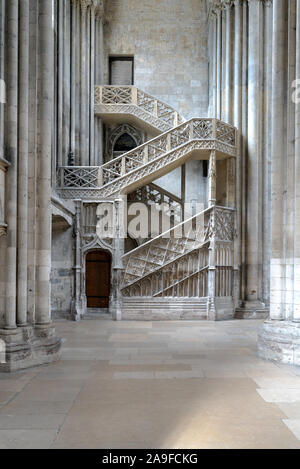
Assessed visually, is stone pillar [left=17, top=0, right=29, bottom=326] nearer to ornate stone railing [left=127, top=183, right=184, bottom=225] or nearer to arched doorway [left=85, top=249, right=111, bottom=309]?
arched doorway [left=85, top=249, right=111, bottom=309]

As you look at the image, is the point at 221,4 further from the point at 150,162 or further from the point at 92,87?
the point at 150,162

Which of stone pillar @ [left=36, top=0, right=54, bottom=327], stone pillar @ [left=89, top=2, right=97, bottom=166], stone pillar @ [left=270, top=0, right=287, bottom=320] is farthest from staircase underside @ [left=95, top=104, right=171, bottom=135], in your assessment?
stone pillar @ [left=36, top=0, right=54, bottom=327]

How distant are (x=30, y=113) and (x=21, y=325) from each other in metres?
4.09

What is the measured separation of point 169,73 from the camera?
20.2 metres

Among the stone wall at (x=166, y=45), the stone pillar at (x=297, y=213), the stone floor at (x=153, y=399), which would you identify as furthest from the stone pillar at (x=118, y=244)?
the stone wall at (x=166, y=45)

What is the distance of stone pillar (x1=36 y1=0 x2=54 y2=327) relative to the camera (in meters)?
8.12

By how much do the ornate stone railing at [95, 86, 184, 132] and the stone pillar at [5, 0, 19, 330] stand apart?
1037 cm

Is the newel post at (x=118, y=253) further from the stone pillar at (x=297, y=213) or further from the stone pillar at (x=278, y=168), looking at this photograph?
the stone pillar at (x=297, y=213)

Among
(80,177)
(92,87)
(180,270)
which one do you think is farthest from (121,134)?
(180,270)

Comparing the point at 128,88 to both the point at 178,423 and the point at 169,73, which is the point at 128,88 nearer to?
the point at 169,73

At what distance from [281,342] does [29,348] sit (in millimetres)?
4739

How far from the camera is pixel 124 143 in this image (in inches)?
803

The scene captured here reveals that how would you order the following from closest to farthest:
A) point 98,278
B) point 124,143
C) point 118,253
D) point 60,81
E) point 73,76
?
point 118,253
point 60,81
point 98,278
point 73,76
point 124,143

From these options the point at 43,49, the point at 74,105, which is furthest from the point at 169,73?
the point at 43,49
